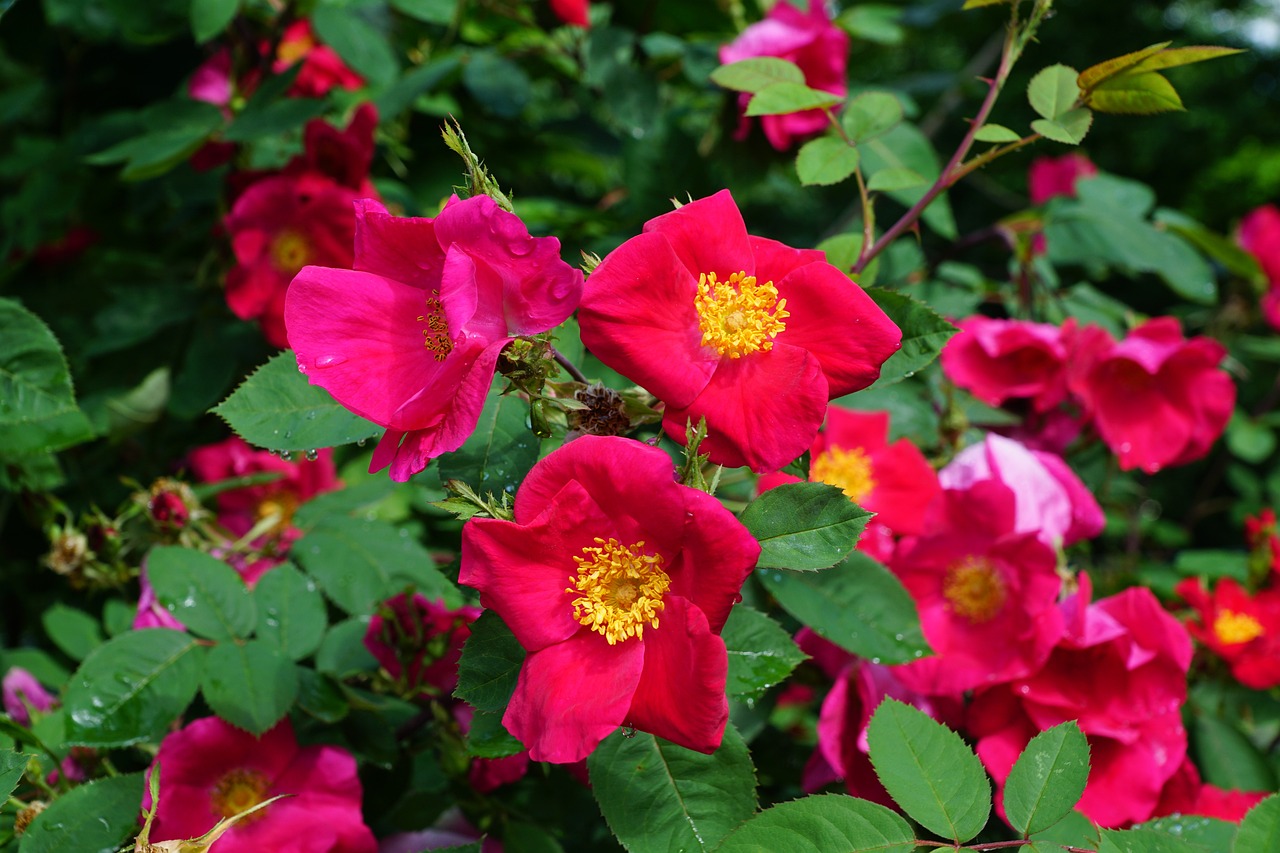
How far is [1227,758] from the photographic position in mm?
1282

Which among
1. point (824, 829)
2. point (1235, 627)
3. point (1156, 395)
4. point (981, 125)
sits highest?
point (981, 125)

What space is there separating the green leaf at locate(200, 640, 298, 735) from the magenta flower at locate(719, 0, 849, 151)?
95 centimetres

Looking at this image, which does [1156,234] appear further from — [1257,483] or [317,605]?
[317,605]

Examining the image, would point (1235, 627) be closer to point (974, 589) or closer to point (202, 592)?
point (974, 589)

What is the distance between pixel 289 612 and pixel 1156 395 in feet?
3.90

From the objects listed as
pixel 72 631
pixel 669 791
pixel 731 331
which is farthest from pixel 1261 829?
pixel 72 631

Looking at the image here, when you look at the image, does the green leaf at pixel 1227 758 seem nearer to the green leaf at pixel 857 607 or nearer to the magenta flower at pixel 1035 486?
the magenta flower at pixel 1035 486

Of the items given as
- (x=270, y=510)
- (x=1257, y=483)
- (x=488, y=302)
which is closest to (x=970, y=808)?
(x=488, y=302)

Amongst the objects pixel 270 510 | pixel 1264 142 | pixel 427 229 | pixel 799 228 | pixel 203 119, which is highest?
pixel 427 229

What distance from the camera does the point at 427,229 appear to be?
74cm

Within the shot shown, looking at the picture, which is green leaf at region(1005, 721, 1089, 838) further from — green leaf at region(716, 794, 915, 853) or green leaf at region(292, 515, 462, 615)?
green leaf at region(292, 515, 462, 615)

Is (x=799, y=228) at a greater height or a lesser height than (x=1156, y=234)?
lesser

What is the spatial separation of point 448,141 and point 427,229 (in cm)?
8

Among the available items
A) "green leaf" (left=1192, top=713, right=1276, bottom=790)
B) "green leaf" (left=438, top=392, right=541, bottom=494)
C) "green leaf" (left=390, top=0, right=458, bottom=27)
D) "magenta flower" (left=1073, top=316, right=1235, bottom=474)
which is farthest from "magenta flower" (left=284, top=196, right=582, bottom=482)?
"green leaf" (left=1192, top=713, right=1276, bottom=790)
